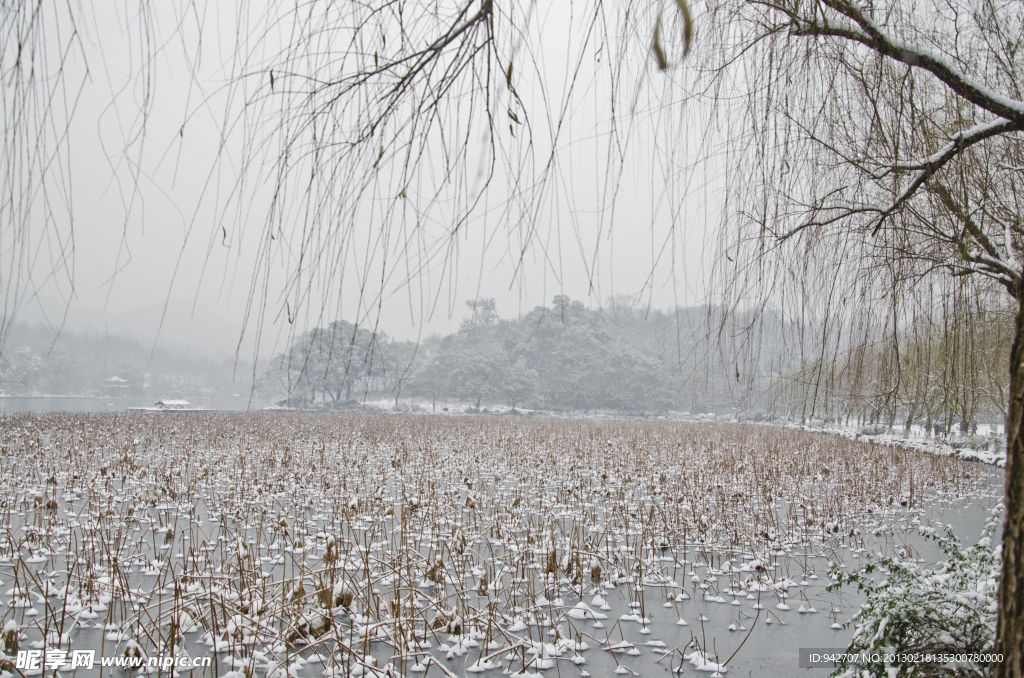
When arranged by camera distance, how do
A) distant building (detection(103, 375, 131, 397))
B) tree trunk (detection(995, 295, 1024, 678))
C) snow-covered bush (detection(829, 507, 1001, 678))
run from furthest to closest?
distant building (detection(103, 375, 131, 397))
snow-covered bush (detection(829, 507, 1001, 678))
tree trunk (detection(995, 295, 1024, 678))

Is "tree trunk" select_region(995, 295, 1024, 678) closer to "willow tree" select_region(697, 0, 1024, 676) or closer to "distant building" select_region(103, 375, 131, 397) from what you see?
"willow tree" select_region(697, 0, 1024, 676)

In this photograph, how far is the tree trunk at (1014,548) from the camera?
93 centimetres

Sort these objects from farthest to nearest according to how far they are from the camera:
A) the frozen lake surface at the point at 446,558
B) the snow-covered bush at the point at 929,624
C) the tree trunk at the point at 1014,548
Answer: the frozen lake surface at the point at 446,558, the snow-covered bush at the point at 929,624, the tree trunk at the point at 1014,548

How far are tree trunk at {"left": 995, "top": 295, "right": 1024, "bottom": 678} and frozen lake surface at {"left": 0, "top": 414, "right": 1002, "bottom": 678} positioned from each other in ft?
7.58

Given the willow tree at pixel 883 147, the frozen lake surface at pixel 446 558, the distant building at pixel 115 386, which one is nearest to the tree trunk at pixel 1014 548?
the willow tree at pixel 883 147

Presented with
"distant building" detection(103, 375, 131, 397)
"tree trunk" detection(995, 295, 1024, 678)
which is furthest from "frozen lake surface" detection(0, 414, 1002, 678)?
"distant building" detection(103, 375, 131, 397)

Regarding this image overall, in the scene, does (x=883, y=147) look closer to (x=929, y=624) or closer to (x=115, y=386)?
(x=929, y=624)

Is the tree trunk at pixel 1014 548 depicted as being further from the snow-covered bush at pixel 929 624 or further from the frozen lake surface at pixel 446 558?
the frozen lake surface at pixel 446 558

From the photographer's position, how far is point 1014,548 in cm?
94

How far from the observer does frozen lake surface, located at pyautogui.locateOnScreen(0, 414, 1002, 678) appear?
10.6ft

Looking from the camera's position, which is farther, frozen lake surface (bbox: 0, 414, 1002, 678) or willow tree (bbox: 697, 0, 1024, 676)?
frozen lake surface (bbox: 0, 414, 1002, 678)

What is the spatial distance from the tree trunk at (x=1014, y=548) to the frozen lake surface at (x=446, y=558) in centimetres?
231

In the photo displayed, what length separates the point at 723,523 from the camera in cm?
640

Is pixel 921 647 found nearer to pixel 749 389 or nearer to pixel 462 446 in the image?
pixel 749 389
